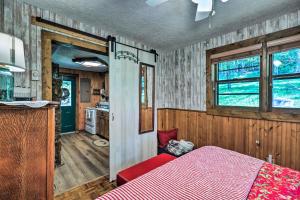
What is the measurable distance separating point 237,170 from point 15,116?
5.86 ft

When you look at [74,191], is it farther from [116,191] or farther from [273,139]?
[273,139]

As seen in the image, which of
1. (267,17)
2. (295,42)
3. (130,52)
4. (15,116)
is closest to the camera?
(15,116)

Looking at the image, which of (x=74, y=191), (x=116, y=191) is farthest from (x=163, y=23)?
(x=74, y=191)

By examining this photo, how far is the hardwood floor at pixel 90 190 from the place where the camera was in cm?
201

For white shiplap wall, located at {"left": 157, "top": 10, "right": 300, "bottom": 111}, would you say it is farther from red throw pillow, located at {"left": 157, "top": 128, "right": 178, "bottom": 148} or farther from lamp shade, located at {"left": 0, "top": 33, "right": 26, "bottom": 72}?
lamp shade, located at {"left": 0, "top": 33, "right": 26, "bottom": 72}

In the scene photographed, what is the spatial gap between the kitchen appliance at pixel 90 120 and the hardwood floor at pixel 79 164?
83 centimetres

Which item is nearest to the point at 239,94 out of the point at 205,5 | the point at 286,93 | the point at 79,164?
the point at 286,93

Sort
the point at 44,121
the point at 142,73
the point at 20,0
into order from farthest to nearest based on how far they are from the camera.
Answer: the point at 142,73, the point at 20,0, the point at 44,121

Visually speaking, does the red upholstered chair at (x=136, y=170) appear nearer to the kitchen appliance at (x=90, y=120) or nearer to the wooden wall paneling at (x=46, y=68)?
the wooden wall paneling at (x=46, y=68)

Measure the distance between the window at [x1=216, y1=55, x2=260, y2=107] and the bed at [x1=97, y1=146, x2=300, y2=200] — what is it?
4.16 feet

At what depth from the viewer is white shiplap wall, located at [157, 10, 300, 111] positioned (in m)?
2.17

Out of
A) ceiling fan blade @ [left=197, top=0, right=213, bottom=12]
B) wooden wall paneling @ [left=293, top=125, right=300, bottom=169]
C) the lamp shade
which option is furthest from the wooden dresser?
wooden wall paneling @ [left=293, top=125, right=300, bottom=169]

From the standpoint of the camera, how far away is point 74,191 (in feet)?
7.01

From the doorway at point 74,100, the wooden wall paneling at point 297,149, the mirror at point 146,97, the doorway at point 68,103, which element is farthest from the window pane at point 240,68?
the doorway at point 68,103
